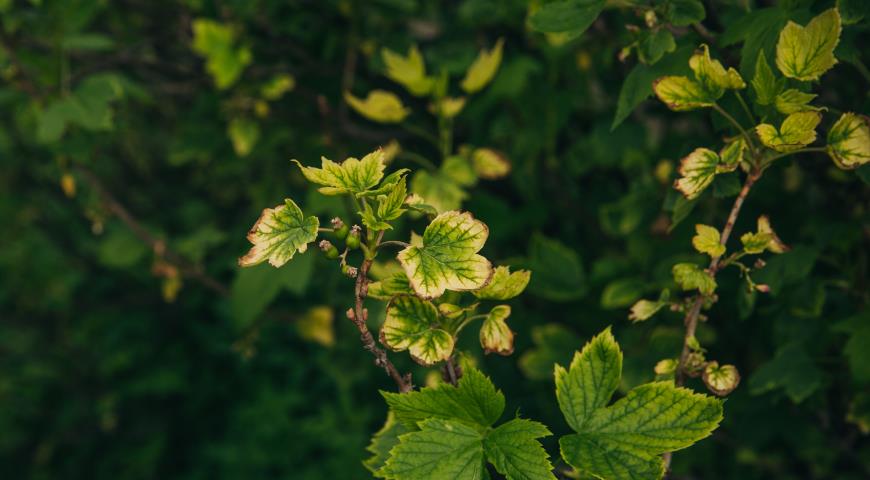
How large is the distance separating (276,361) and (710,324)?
1808 mm

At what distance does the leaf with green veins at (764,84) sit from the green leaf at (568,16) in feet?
0.83

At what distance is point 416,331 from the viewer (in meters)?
0.86

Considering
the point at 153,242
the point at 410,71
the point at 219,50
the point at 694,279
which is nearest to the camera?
the point at 694,279

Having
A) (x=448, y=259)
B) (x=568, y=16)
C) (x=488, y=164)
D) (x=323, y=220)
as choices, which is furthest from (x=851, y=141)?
(x=323, y=220)

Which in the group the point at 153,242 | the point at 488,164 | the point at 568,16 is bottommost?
the point at 153,242

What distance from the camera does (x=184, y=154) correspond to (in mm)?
2021

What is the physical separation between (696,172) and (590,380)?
31 centimetres

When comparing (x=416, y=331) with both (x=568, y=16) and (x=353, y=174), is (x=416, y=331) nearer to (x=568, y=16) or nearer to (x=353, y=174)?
(x=353, y=174)

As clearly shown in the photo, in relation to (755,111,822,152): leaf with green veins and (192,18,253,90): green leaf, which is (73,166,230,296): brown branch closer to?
(192,18,253,90): green leaf

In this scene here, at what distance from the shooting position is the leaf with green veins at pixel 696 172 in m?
0.92

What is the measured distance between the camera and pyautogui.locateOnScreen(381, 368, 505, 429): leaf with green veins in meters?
0.85

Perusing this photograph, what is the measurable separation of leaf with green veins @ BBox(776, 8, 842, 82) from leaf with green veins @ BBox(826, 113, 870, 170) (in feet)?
0.24

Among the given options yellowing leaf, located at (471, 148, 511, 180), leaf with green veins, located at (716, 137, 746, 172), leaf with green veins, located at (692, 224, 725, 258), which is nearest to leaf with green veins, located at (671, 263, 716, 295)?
leaf with green veins, located at (692, 224, 725, 258)

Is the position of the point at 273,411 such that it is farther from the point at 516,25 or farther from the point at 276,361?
the point at 516,25
